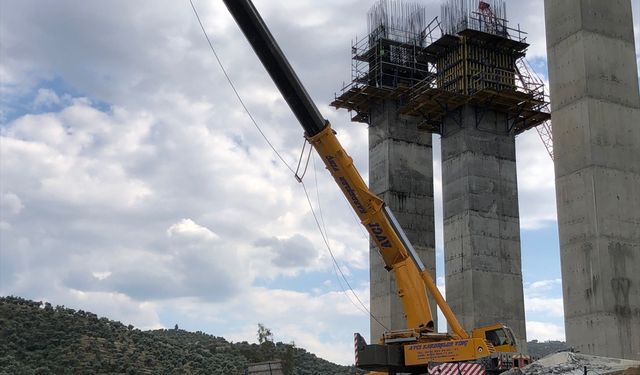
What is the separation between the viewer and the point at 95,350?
5147 cm

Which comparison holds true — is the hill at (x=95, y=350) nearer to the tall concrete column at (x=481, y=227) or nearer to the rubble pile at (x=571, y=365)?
the tall concrete column at (x=481, y=227)

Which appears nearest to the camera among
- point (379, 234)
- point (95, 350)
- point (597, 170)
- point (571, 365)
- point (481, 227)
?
point (571, 365)

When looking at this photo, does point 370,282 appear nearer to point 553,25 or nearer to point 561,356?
point 553,25

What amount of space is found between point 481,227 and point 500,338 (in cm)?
1998

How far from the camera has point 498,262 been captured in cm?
4097

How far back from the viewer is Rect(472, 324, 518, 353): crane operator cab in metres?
21.3

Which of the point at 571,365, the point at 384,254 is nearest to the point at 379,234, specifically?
the point at 384,254

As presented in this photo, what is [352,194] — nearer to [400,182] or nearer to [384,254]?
[384,254]

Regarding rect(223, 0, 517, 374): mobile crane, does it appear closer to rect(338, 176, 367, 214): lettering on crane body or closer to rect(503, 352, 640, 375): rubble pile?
rect(338, 176, 367, 214): lettering on crane body

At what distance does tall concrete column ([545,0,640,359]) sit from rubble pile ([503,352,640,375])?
872 cm

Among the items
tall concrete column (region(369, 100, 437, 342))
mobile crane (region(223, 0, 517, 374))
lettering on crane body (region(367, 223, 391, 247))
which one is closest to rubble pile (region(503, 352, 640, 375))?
mobile crane (region(223, 0, 517, 374))

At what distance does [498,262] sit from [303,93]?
21.0 m

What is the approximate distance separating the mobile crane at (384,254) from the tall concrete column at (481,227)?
55.6 ft

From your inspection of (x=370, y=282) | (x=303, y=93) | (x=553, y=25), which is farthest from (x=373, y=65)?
(x=303, y=93)
